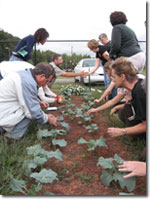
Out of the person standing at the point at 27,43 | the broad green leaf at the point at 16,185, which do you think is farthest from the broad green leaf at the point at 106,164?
the person standing at the point at 27,43

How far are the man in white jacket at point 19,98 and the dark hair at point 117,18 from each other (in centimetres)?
157

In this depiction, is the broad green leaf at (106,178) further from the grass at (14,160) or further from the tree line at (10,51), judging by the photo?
the tree line at (10,51)

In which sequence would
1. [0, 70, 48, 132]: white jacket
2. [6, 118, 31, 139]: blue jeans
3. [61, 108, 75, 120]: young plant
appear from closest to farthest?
[0, 70, 48, 132]: white jacket, [6, 118, 31, 139]: blue jeans, [61, 108, 75, 120]: young plant

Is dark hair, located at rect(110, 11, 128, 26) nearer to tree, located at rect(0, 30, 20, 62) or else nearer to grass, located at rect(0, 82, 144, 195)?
grass, located at rect(0, 82, 144, 195)

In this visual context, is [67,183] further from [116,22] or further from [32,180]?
[116,22]

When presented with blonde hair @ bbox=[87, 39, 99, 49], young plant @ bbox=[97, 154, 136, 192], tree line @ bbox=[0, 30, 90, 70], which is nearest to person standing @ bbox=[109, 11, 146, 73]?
blonde hair @ bbox=[87, 39, 99, 49]

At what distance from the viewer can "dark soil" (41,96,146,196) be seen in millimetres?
1576

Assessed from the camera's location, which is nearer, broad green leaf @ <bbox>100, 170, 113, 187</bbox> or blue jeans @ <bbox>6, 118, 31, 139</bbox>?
broad green leaf @ <bbox>100, 170, 113, 187</bbox>

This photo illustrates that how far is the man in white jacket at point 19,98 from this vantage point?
7.25ft

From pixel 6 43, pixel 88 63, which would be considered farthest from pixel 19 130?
pixel 6 43

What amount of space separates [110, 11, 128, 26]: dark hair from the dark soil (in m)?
1.77

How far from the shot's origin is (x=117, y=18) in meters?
3.20

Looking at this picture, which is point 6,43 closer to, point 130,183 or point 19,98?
point 19,98

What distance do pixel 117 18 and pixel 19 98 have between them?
81.7 inches
